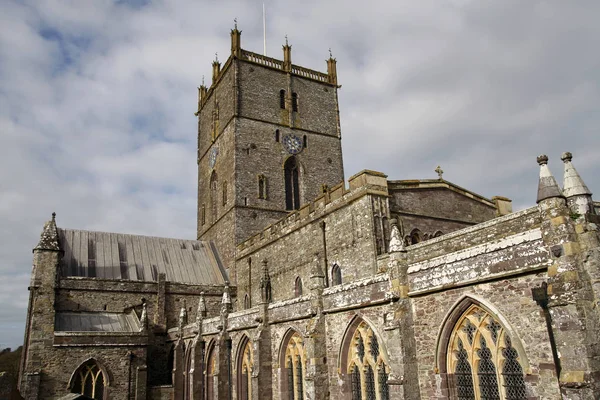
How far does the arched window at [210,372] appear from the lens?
25.1 meters

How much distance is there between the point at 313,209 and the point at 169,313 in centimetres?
1379

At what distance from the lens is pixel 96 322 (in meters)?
→ 30.8

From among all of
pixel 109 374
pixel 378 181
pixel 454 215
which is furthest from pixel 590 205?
pixel 109 374

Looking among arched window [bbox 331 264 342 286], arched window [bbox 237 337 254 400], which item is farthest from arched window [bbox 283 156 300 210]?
arched window [bbox 237 337 254 400]

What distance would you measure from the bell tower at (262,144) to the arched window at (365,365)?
21569 millimetres

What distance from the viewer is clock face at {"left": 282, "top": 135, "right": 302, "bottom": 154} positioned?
135ft

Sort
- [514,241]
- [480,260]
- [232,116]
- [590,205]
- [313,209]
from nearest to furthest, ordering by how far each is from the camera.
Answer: [590,205] < [514,241] < [480,260] < [313,209] < [232,116]

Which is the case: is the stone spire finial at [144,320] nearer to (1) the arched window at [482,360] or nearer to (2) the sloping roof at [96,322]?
(2) the sloping roof at [96,322]

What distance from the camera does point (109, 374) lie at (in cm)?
2809

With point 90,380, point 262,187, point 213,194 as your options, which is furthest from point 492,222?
point 213,194

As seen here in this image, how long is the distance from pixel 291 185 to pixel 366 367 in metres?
26.0

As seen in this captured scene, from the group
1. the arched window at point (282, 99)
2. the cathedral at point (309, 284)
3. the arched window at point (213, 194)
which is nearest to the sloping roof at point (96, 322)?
the cathedral at point (309, 284)

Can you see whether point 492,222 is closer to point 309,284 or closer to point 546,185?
point 546,185

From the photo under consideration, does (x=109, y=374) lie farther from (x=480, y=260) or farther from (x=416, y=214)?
(x=480, y=260)
